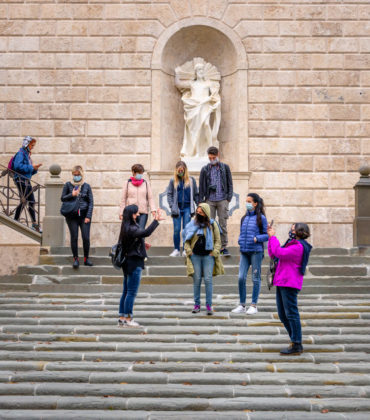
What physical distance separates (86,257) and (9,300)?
185 centimetres

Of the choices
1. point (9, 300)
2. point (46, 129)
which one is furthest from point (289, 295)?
point (46, 129)

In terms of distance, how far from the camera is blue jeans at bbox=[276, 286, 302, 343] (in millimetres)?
6793

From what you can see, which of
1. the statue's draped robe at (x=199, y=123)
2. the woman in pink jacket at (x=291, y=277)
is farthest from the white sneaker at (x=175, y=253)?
the statue's draped robe at (x=199, y=123)

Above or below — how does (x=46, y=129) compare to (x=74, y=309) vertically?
above

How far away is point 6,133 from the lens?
14453 mm

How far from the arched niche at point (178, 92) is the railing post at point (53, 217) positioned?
3086 mm

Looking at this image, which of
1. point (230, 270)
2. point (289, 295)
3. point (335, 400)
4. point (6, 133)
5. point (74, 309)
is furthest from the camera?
point (6, 133)

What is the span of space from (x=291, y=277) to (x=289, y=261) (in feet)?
0.66

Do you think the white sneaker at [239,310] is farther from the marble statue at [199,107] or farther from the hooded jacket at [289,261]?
the marble statue at [199,107]

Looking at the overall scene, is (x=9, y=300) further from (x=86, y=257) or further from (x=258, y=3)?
(x=258, y=3)

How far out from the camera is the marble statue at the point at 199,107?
14.6 meters

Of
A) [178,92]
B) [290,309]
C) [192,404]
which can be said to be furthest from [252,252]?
[178,92]

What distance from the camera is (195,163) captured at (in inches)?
568

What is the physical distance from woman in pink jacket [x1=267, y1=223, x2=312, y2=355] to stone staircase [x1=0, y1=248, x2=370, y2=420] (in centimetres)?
29
